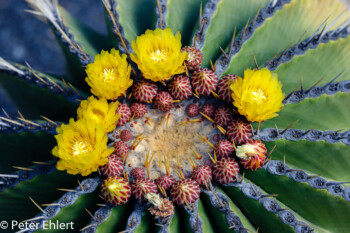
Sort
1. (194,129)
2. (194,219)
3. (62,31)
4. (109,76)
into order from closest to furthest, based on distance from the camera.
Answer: (194,219) < (109,76) < (194,129) < (62,31)

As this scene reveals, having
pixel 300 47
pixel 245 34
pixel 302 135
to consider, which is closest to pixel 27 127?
pixel 245 34

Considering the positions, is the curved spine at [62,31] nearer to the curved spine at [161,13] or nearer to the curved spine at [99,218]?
the curved spine at [161,13]

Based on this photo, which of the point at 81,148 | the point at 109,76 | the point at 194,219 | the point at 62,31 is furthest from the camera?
the point at 62,31

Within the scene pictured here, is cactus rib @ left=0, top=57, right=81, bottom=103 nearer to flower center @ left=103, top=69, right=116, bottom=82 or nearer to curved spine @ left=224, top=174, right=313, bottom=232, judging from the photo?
flower center @ left=103, top=69, right=116, bottom=82

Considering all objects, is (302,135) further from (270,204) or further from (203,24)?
(203,24)

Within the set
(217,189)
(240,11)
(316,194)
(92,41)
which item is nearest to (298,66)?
(240,11)

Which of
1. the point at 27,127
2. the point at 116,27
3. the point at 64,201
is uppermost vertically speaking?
the point at 116,27

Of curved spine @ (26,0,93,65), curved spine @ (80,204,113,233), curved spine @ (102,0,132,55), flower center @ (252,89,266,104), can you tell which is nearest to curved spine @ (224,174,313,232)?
flower center @ (252,89,266,104)
